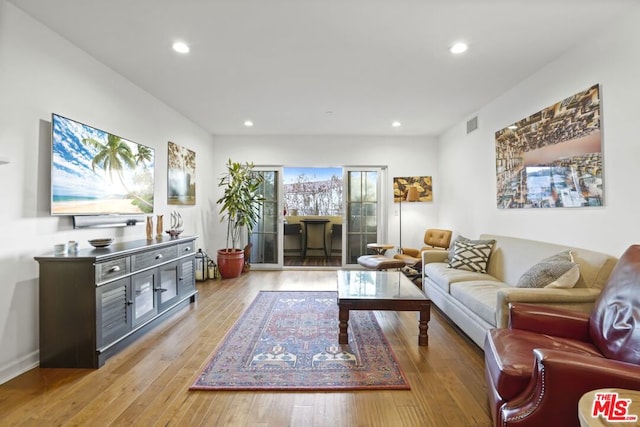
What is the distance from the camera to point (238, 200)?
5.29 m

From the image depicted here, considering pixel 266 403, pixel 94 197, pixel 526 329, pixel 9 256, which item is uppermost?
pixel 94 197

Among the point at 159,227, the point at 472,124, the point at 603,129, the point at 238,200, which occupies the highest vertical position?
the point at 472,124

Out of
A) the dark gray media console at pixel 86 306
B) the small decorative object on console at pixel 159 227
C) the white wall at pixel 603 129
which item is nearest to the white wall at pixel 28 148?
the dark gray media console at pixel 86 306

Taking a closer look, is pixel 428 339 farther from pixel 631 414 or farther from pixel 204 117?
pixel 204 117

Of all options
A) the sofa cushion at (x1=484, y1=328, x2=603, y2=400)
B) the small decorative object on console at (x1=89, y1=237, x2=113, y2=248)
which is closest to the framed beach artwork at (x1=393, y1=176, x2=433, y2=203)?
the sofa cushion at (x1=484, y1=328, x2=603, y2=400)

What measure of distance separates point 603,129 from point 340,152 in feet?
13.2

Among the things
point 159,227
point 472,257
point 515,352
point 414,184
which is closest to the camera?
point 515,352

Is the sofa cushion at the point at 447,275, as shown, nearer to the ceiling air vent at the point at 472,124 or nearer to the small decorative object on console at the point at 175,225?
the ceiling air vent at the point at 472,124

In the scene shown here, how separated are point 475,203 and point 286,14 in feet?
12.0

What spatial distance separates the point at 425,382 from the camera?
6.91 feet

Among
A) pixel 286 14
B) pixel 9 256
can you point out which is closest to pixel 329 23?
pixel 286 14

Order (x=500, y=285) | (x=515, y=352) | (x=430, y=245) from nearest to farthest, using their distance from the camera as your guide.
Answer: (x=515, y=352)
(x=500, y=285)
(x=430, y=245)

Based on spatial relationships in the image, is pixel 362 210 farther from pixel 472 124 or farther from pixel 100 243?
pixel 100 243

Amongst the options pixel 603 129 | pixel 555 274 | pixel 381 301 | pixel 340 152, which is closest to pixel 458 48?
pixel 603 129
